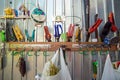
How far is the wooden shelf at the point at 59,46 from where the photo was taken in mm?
2029

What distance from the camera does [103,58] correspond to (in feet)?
6.94

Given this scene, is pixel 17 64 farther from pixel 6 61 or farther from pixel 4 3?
pixel 4 3

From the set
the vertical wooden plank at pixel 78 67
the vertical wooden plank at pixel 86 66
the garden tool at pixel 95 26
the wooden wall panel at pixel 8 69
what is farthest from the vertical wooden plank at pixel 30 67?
the garden tool at pixel 95 26

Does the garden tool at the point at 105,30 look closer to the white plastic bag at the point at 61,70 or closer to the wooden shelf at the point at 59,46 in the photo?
the wooden shelf at the point at 59,46

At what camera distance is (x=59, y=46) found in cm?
203

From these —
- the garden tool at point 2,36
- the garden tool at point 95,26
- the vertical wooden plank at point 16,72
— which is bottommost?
the vertical wooden plank at point 16,72

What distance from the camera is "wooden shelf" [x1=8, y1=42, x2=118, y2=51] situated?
2029 millimetres

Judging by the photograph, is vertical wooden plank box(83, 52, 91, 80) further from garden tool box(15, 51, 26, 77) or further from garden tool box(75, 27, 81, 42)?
garden tool box(15, 51, 26, 77)

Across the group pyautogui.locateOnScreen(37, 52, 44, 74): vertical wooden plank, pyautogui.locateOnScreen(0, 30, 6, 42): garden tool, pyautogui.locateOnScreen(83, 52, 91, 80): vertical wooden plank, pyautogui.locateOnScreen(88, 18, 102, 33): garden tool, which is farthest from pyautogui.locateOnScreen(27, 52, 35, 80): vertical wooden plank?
pyautogui.locateOnScreen(88, 18, 102, 33): garden tool

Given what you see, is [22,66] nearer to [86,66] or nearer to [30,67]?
[30,67]

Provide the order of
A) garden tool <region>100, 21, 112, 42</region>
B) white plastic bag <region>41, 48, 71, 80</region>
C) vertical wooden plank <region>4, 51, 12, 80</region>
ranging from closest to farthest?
white plastic bag <region>41, 48, 71, 80</region>
garden tool <region>100, 21, 112, 42</region>
vertical wooden plank <region>4, 51, 12, 80</region>

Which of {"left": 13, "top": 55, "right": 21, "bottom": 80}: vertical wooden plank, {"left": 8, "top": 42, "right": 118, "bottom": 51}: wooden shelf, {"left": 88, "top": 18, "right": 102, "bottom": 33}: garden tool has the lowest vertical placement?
{"left": 13, "top": 55, "right": 21, "bottom": 80}: vertical wooden plank

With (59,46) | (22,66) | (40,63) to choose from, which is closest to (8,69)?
(22,66)

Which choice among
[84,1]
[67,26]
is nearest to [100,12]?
[84,1]
